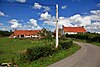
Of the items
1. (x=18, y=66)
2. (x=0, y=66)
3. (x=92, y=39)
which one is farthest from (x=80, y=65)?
(x=92, y=39)

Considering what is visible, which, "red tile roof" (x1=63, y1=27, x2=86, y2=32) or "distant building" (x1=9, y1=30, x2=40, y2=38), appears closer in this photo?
"distant building" (x1=9, y1=30, x2=40, y2=38)

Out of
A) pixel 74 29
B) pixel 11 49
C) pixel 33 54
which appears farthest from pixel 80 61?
pixel 74 29

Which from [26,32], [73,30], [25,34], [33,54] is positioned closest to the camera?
[33,54]

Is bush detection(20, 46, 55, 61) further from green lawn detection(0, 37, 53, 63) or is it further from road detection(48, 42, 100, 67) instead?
green lawn detection(0, 37, 53, 63)

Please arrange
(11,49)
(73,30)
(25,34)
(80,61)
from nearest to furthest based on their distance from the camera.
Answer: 1. (80,61)
2. (11,49)
3. (25,34)
4. (73,30)

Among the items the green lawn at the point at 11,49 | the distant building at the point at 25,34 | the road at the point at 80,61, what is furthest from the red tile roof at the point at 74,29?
the road at the point at 80,61

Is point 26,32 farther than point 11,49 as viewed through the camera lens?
Yes

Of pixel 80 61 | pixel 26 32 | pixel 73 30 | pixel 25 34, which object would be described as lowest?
pixel 25 34

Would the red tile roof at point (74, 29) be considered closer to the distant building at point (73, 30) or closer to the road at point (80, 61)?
the distant building at point (73, 30)

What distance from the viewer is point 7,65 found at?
640 inches

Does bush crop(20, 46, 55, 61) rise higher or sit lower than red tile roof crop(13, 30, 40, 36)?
higher

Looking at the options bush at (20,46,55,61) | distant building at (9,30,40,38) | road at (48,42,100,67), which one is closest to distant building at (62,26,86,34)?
distant building at (9,30,40,38)

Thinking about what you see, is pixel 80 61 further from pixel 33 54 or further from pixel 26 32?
pixel 26 32

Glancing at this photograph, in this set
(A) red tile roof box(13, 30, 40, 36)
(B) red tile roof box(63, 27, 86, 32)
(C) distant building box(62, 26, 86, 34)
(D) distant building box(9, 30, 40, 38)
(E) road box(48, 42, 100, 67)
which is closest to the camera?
(E) road box(48, 42, 100, 67)
